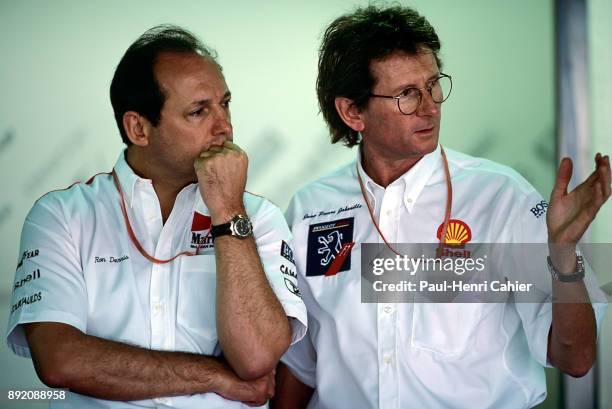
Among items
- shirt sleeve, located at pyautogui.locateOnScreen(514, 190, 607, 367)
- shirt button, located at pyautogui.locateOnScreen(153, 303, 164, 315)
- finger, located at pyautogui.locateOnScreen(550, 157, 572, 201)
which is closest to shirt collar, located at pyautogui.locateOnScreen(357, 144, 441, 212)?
shirt sleeve, located at pyautogui.locateOnScreen(514, 190, 607, 367)

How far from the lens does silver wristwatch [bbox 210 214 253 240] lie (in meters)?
2.53

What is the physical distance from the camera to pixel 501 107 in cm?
383

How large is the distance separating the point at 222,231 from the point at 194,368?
43cm

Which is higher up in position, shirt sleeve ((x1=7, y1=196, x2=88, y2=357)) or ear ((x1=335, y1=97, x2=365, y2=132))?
ear ((x1=335, y1=97, x2=365, y2=132))

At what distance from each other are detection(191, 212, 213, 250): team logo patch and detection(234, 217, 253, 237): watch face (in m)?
0.21

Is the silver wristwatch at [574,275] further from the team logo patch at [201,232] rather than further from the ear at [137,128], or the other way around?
the ear at [137,128]

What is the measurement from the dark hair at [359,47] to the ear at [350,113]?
0.03 metres

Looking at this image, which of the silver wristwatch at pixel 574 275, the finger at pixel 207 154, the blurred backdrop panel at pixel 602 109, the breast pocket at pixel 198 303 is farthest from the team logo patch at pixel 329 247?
the blurred backdrop panel at pixel 602 109

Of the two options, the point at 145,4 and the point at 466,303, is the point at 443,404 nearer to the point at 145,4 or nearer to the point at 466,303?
the point at 466,303

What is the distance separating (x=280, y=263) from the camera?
2.64 m

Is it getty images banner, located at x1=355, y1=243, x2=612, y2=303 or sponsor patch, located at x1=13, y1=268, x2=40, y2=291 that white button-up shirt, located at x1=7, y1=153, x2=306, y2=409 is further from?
getty images banner, located at x1=355, y1=243, x2=612, y2=303

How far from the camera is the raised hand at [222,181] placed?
258cm

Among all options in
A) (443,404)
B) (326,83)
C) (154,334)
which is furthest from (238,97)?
(443,404)

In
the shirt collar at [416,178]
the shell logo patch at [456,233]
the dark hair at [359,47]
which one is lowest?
the shell logo patch at [456,233]
